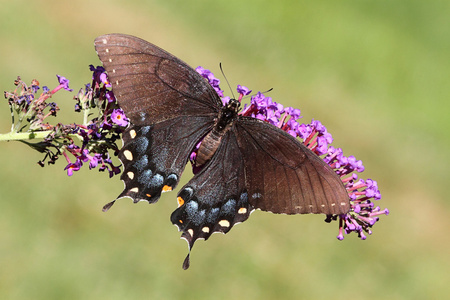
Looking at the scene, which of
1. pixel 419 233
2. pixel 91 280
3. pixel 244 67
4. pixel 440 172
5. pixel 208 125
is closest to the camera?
pixel 208 125

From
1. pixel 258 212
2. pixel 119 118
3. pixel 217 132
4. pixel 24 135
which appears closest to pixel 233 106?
pixel 217 132

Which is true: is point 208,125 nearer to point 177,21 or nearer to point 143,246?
point 143,246

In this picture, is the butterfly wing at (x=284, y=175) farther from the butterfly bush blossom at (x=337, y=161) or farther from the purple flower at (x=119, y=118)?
the purple flower at (x=119, y=118)

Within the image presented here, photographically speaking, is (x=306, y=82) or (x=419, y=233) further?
(x=306, y=82)

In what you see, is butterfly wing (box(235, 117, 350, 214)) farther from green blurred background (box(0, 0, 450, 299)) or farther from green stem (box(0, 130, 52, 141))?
green blurred background (box(0, 0, 450, 299))

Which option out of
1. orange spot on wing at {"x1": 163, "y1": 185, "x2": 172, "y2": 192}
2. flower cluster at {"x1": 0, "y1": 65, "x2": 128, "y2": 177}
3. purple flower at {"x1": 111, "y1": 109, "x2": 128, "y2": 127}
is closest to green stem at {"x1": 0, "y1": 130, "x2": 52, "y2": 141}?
flower cluster at {"x1": 0, "y1": 65, "x2": 128, "y2": 177}

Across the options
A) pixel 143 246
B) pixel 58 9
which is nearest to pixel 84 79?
pixel 58 9
